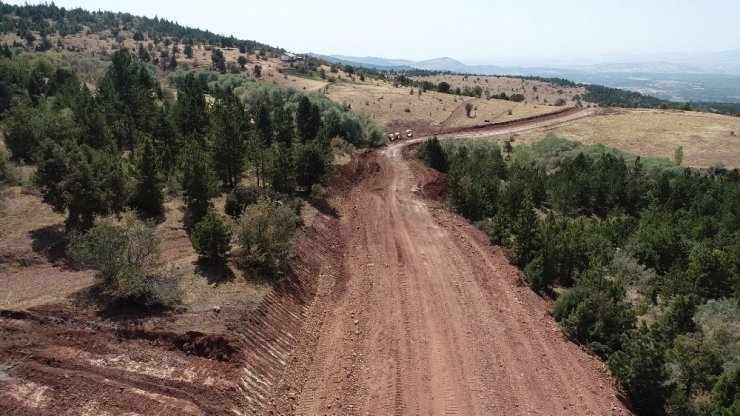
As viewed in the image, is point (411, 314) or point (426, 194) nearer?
point (411, 314)

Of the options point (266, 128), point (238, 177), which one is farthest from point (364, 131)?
point (238, 177)

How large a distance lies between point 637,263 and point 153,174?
3154 centimetres

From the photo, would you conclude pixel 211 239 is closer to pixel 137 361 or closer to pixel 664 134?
pixel 137 361

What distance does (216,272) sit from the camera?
22.7 m

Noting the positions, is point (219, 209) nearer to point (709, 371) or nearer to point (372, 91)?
point (709, 371)

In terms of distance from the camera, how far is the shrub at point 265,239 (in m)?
23.7

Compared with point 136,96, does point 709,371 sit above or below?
below

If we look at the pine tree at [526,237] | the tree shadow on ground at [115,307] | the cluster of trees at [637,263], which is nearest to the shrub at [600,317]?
the cluster of trees at [637,263]

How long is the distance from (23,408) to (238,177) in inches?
1093

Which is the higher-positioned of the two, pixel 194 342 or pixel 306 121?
pixel 306 121

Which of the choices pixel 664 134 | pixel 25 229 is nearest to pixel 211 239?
pixel 25 229

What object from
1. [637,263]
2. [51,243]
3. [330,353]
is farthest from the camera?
[637,263]

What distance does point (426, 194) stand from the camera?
44906 millimetres

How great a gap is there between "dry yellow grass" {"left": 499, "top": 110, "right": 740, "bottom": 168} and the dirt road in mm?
52178
